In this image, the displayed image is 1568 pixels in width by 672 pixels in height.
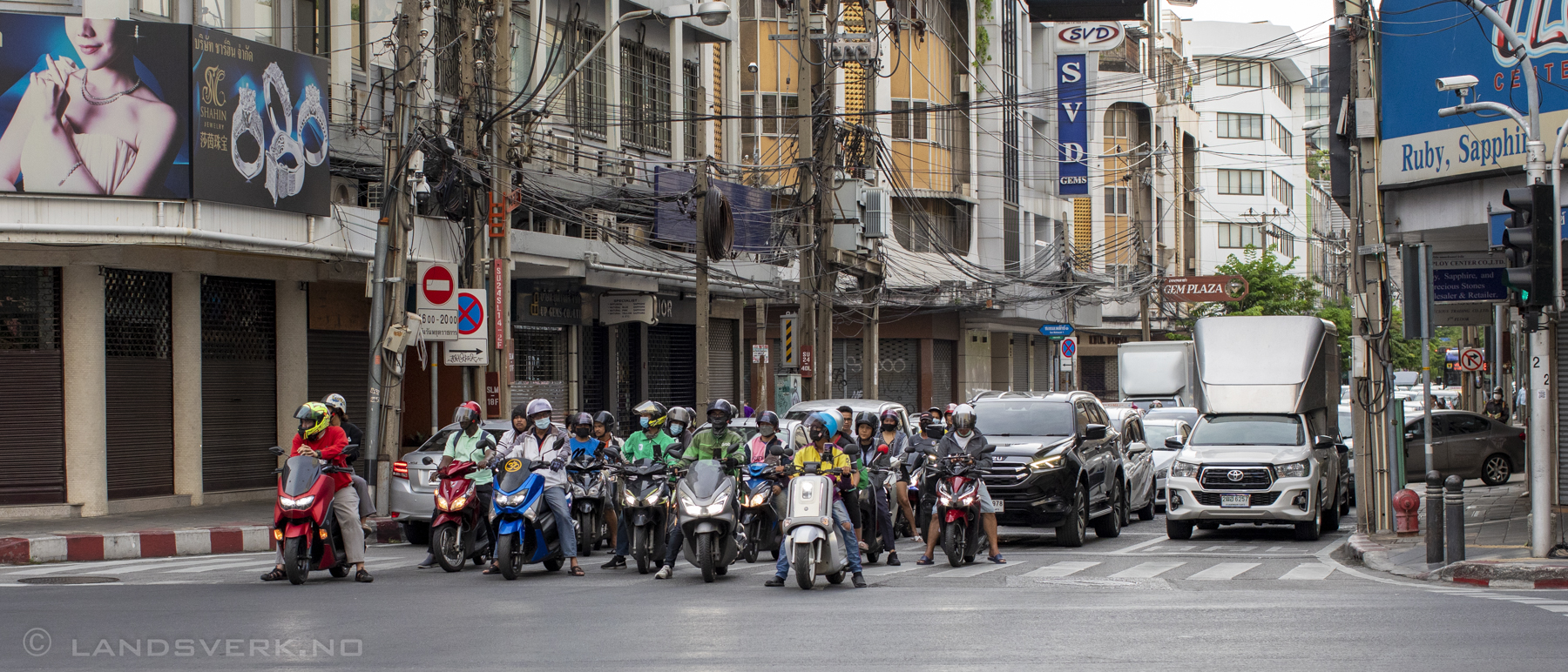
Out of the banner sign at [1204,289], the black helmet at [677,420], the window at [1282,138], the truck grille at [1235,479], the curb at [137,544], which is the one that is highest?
the window at [1282,138]

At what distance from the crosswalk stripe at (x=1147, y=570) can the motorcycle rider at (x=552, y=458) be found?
4.99 m

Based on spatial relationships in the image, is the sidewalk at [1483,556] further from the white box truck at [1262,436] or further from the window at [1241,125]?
the window at [1241,125]

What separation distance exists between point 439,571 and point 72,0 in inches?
378

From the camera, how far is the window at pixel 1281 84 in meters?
94.8

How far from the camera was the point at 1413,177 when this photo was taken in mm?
17797

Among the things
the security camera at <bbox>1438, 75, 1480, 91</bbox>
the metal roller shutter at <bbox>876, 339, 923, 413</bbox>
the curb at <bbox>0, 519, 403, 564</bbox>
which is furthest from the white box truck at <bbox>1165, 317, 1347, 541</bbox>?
the metal roller shutter at <bbox>876, 339, 923, 413</bbox>

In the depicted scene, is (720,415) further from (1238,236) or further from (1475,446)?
(1238,236)

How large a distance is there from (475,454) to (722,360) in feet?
73.7

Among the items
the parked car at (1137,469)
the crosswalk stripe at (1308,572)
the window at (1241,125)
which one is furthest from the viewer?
the window at (1241,125)

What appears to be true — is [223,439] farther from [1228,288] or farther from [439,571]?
[1228,288]

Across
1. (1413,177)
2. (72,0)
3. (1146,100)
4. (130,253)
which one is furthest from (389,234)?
(1146,100)

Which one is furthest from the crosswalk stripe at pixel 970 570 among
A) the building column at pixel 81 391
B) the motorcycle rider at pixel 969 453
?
the building column at pixel 81 391

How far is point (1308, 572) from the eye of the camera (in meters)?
14.7
